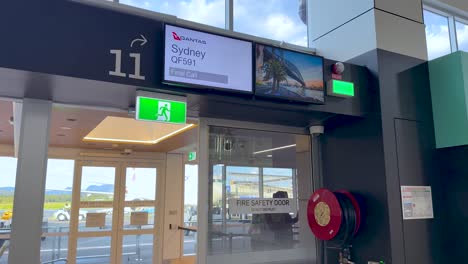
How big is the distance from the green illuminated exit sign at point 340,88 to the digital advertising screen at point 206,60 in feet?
2.51

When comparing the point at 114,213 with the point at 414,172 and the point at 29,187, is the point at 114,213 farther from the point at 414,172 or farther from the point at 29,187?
the point at 414,172

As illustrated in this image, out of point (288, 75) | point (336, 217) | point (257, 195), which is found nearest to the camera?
point (288, 75)

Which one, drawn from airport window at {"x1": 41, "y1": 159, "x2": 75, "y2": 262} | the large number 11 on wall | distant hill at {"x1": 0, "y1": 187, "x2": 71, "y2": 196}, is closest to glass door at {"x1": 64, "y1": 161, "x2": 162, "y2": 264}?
airport window at {"x1": 41, "y1": 159, "x2": 75, "y2": 262}

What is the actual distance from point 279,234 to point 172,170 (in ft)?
15.2

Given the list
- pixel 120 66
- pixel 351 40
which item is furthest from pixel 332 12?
pixel 120 66

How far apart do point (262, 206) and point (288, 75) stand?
1236 mm

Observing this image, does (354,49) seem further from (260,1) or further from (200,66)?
(200,66)

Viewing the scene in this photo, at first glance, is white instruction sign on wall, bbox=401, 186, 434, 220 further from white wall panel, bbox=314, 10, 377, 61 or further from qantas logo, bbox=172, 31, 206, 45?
qantas logo, bbox=172, 31, 206, 45

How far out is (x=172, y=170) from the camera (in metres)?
7.97

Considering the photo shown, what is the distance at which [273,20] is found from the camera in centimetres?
409

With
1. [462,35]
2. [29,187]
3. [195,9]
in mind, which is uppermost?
[462,35]

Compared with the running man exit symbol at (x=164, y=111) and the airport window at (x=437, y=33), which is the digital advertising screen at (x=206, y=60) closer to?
the running man exit symbol at (x=164, y=111)

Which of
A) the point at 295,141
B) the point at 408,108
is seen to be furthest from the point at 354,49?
the point at 295,141

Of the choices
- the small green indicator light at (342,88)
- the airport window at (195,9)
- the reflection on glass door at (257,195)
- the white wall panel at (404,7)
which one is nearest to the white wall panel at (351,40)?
the white wall panel at (404,7)
